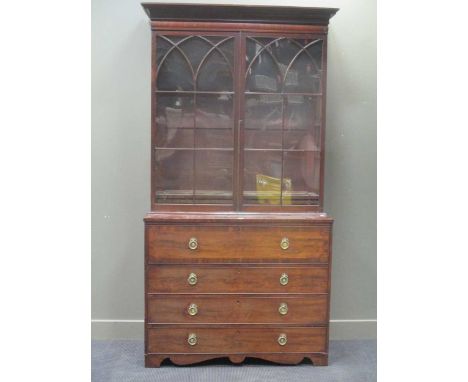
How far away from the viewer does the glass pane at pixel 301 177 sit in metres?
2.91

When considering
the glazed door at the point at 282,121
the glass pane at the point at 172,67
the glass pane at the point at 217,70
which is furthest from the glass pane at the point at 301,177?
the glass pane at the point at 172,67

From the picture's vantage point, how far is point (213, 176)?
289 centimetres

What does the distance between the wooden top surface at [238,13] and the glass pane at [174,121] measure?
1.34 feet

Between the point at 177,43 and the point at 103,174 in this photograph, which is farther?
the point at 103,174

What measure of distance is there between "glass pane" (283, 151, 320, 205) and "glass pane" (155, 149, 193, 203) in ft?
1.70

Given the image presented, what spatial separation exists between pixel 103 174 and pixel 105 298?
74 cm

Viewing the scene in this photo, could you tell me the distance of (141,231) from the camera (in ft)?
10.6

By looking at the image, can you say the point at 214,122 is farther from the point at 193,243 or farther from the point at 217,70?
the point at 193,243

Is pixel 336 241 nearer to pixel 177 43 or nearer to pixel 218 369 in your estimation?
pixel 218 369

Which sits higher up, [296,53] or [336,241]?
[296,53]

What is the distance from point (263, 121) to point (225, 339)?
1165 mm

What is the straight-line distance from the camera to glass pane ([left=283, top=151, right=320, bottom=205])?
9.55ft

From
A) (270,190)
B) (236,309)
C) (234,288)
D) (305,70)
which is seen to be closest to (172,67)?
(305,70)
